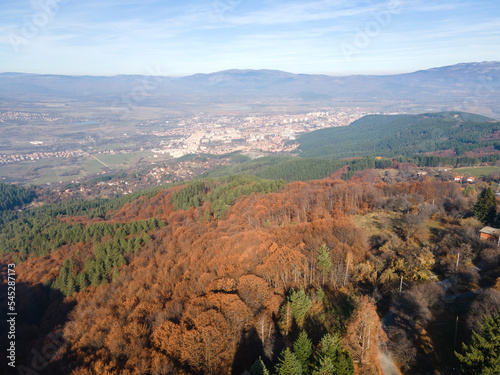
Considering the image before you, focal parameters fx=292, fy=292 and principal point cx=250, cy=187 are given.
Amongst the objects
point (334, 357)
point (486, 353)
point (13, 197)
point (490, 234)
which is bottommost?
point (13, 197)

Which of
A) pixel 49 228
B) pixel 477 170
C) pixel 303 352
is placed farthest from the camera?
pixel 477 170

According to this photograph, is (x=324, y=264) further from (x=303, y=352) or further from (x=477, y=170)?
(x=477, y=170)

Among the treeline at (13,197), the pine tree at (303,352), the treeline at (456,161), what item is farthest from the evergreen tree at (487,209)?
the treeline at (13,197)

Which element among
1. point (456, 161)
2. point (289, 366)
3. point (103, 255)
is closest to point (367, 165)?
point (456, 161)

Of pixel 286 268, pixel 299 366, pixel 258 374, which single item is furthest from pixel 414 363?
pixel 286 268

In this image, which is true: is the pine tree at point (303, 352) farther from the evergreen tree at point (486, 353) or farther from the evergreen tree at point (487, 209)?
the evergreen tree at point (487, 209)

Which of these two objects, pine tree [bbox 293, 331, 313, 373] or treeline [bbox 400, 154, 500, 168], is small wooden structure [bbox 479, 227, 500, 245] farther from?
treeline [bbox 400, 154, 500, 168]
